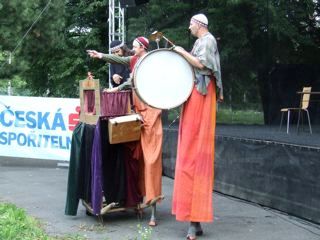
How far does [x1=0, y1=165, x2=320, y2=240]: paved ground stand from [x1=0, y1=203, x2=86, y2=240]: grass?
0.13m

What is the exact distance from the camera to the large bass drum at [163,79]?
456 centimetres

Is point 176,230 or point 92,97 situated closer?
point 176,230

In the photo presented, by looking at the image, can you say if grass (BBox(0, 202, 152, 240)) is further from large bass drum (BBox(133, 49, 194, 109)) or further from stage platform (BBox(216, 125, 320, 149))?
stage platform (BBox(216, 125, 320, 149))

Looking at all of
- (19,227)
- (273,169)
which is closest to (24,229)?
(19,227)

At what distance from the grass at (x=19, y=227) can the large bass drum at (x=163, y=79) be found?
4.28ft

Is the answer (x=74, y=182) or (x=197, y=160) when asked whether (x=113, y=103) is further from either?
(x=197, y=160)

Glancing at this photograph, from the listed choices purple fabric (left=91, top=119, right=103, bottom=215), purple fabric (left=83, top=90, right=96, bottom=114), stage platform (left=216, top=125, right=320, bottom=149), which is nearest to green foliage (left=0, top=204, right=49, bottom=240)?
purple fabric (left=91, top=119, right=103, bottom=215)

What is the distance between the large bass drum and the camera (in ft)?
15.0

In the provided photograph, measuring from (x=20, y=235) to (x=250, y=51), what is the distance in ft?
17.1

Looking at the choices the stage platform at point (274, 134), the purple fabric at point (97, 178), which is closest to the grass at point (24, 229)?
the purple fabric at point (97, 178)

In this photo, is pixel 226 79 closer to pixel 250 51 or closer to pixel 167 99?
pixel 250 51

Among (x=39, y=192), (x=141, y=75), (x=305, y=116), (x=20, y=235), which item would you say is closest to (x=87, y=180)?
(x=20, y=235)

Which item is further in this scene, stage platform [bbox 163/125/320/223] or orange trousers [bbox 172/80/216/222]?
stage platform [bbox 163/125/320/223]

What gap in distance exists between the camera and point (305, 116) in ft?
27.3
